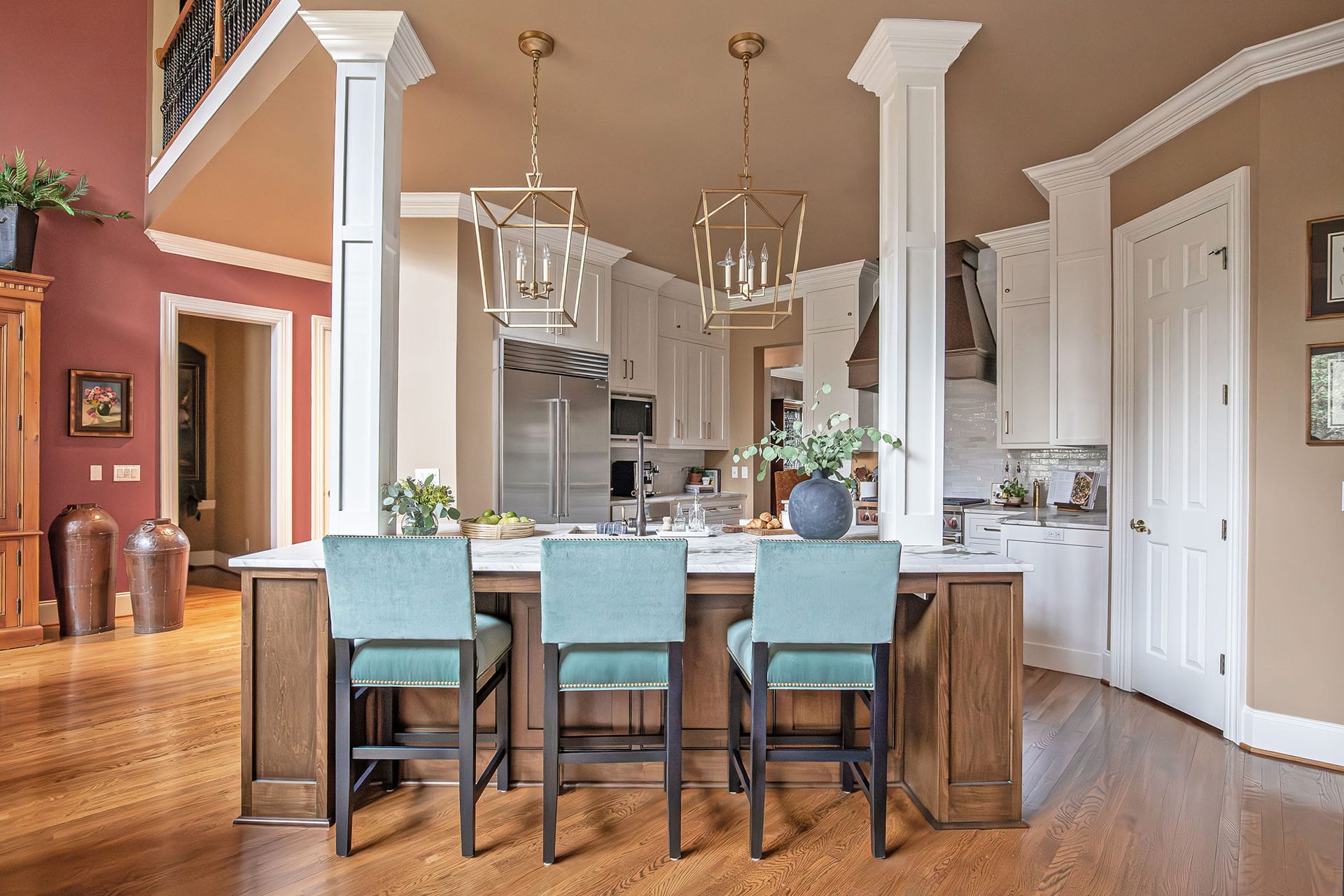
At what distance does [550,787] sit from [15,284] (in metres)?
4.54

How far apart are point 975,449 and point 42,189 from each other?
6283mm

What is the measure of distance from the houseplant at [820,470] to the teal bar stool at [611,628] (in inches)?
26.9

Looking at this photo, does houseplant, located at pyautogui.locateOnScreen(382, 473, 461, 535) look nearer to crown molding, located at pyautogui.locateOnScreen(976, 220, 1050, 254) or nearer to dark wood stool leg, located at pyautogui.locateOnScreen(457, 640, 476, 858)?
dark wood stool leg, located at pyautogui.locateOnScreen(457, 640, 476, 858)

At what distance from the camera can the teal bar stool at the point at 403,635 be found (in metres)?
2.03

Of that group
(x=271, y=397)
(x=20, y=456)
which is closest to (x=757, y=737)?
(x=20, y=456)

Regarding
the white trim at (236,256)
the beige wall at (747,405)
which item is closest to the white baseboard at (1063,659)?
the beige wall at (747,405)

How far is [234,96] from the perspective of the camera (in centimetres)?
342

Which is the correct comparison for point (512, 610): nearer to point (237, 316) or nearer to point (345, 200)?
point (345, 200)

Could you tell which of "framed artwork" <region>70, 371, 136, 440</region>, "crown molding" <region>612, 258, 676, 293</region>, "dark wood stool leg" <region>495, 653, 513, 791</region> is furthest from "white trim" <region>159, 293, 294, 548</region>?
"dark wood stool leg" <region>495, 653, 513, 791</region>

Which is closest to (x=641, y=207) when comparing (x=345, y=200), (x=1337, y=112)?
(x=345, y=200)

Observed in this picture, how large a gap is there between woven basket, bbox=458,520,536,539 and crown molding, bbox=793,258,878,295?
12.2ft

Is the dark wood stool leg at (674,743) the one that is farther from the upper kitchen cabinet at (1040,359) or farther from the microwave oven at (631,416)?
the microwave oven at (631,416)

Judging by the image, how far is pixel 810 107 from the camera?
3.22 m

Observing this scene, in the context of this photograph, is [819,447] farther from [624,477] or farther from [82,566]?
[82,566]
